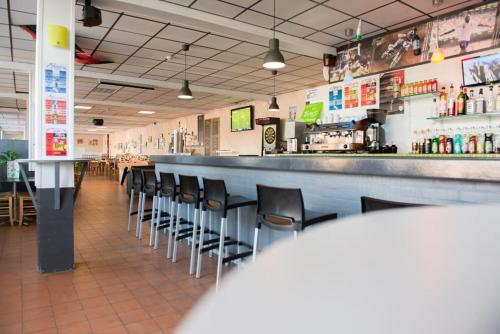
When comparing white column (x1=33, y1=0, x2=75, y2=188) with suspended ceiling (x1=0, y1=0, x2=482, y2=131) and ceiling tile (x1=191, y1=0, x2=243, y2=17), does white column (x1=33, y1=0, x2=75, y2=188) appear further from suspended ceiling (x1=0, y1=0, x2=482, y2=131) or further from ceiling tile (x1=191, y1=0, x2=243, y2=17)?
ceiling tile (x1=191, y1=0, x2=243, y2=17)

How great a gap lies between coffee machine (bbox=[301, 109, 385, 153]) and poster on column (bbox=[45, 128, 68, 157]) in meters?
3.80

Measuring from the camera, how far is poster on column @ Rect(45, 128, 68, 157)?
3.35m

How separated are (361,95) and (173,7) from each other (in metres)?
3.07

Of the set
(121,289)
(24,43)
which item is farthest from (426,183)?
(24,43)

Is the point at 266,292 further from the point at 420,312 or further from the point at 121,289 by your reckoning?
the point at 121,289

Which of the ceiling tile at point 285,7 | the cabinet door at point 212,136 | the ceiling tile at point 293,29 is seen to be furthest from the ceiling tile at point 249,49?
the cabinet door at point 212,136

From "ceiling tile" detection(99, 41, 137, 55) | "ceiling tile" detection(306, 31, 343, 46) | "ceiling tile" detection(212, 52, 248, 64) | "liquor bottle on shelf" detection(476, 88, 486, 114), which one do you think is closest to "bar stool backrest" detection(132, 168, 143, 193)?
"ceiling tile" detection(99, 41, 137, 55)

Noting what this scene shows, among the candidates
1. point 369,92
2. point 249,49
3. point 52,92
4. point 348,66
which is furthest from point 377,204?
point 249,49

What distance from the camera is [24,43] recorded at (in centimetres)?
568

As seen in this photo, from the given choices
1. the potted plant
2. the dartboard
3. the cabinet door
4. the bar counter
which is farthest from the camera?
the cabinet door

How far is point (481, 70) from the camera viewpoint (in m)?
4.04

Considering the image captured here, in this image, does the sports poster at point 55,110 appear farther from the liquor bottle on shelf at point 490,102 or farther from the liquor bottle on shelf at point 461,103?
the liquor bottle on shelf at point 490,102

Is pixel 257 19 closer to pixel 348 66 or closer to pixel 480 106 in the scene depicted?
pixel 348 66

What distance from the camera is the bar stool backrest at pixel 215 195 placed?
3.08m
